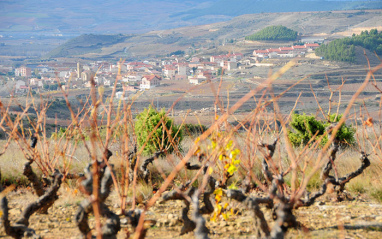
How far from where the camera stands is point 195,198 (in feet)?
6.12

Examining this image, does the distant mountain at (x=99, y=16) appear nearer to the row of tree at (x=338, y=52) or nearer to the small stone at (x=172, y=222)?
the row of tree at (x=338, y=52)

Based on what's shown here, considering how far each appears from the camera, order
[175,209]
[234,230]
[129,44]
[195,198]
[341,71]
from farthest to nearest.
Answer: [129,44]
[341,71]
[175,209]
[234,230]
[195,198]

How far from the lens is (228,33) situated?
10475cm

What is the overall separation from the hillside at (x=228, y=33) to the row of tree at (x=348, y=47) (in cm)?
1868

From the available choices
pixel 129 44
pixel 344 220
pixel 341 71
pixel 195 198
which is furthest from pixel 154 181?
pixel 129 44

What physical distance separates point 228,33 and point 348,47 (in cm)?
5047

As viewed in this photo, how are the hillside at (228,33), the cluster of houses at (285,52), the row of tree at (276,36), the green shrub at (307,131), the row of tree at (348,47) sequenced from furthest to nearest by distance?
the hillside at (228,33), the row of tree at (276,36), the cluster of houses at (285,52), the row of tree at (348,47), the green shrub at (307,131)

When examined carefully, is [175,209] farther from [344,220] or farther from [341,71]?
[341,71]

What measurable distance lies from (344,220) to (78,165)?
2494 mm

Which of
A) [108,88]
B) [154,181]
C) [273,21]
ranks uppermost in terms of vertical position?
[273,21]

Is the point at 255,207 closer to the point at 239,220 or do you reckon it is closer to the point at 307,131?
the point at 239,220

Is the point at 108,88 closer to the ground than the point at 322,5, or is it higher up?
closer to the ground

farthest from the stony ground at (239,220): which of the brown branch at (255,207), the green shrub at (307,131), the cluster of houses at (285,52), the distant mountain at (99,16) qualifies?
the distant mountain at (99,16)

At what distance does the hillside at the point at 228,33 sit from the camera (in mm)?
87750
